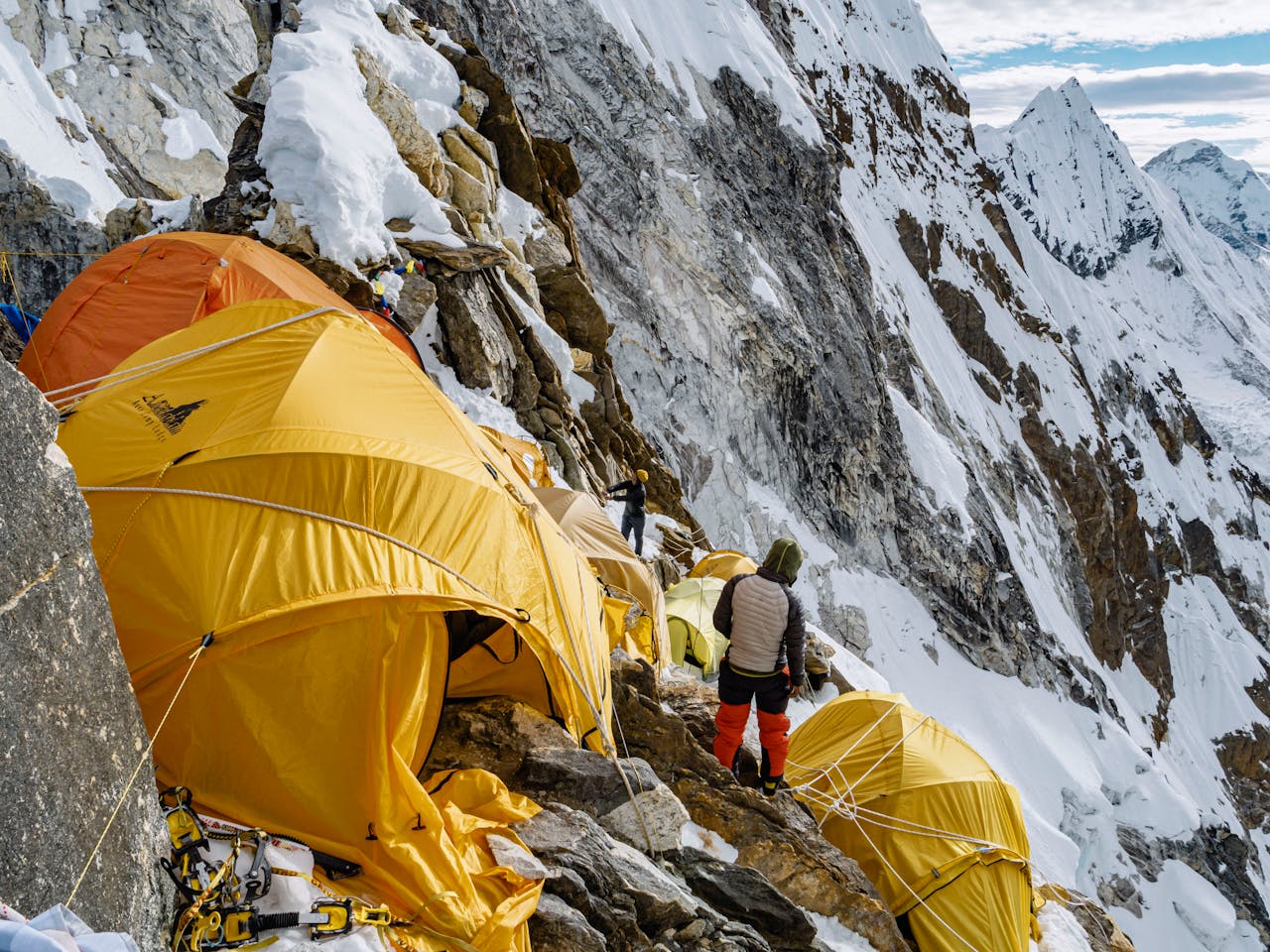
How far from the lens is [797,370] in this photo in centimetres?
3108

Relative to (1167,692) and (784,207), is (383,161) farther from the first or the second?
(1167,692)

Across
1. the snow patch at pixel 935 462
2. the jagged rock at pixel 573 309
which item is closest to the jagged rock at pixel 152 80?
the jagged rock at pixel 573 309

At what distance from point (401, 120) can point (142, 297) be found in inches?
255

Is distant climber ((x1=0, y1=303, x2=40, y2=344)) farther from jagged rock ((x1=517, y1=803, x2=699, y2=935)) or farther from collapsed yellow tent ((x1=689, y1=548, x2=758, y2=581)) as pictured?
collapsed yellow tent ((x1=689, y1=548, x2=758, y2=581))

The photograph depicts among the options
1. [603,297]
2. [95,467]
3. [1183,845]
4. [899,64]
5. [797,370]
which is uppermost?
[899,64]

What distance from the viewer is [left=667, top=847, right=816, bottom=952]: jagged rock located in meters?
5.22

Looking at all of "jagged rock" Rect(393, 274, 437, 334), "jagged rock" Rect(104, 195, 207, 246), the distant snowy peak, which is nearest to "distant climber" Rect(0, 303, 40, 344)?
"jagged rock" Rect(104, 195, 207, 246)

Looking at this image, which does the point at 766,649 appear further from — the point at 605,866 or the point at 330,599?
the point at 330,599

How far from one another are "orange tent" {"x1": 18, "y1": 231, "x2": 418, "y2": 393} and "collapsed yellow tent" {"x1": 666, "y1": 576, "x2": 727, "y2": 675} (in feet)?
20.1

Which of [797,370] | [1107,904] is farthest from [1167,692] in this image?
[797,370]

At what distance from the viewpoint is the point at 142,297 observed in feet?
31.8

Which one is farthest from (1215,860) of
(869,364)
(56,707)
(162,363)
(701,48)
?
(56,707)

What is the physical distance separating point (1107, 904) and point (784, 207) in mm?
28233

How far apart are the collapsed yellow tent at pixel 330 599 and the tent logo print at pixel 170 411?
0.01m
